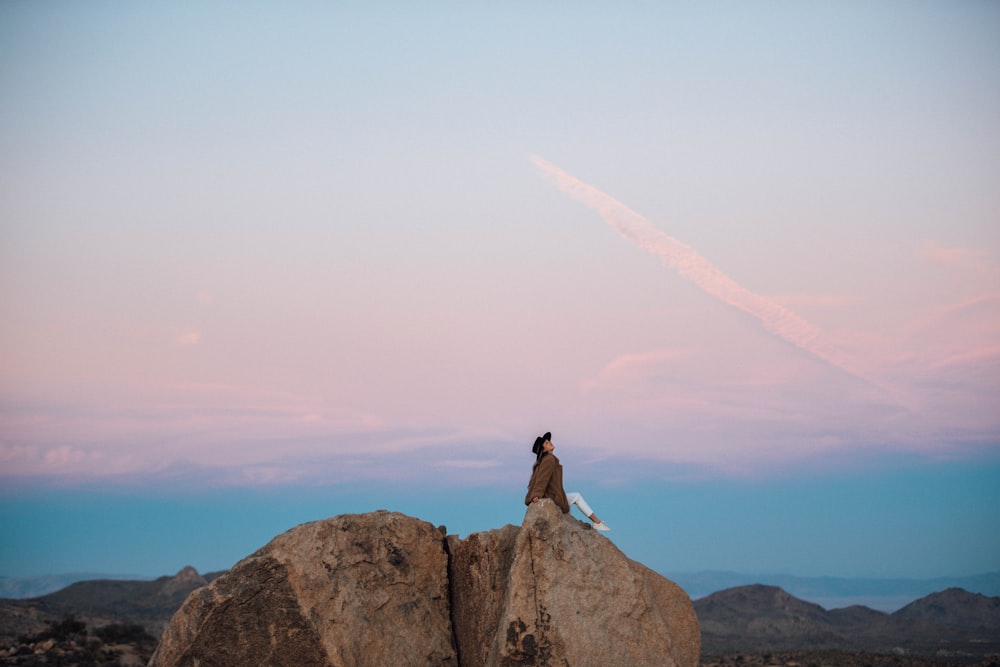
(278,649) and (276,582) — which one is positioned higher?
(276,582)

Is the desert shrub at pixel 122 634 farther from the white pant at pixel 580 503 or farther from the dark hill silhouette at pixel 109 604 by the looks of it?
the white pant at pixel 580 503

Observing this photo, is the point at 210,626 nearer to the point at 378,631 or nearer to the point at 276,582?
the point at 276,582

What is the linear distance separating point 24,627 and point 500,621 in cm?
4011

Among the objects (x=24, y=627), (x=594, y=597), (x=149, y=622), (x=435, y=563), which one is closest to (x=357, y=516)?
(x=435, y=563)

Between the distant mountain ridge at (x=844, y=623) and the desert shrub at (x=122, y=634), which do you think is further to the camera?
the distant mountain ridge at (x=844, y=623)

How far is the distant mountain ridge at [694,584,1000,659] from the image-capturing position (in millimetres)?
60812

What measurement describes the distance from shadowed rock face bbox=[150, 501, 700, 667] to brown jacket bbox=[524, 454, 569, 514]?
404 mm

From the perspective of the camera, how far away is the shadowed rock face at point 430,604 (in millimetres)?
16234

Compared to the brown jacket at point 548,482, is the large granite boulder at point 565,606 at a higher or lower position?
lower

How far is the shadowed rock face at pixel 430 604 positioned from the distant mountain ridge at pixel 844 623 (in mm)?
44114

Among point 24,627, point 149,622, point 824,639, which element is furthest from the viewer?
point 824,639

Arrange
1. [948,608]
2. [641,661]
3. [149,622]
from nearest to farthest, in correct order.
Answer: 1. [641,661]
2. [149,622]
3. [948,608]

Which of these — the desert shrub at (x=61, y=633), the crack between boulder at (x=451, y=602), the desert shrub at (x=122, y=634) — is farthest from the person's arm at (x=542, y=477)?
the desert shrub at (x=61, y=633)

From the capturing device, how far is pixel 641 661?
53.6 feet
